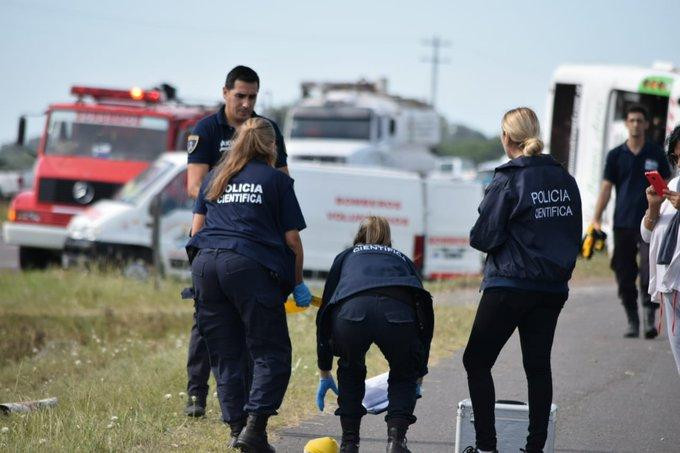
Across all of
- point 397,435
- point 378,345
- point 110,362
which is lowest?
point 110,362

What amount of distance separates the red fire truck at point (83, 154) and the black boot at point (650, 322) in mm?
10424

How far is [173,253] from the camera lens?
1714cm

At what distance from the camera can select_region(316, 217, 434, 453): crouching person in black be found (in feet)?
20.8

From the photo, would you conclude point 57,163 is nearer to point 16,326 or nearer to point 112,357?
point 16,326

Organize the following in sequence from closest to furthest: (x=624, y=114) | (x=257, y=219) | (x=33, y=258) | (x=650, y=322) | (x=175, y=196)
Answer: (x=257, y=219), (x=650, y=322), (x=175, y=196), (x=624, y=114), (x=33, y=258)

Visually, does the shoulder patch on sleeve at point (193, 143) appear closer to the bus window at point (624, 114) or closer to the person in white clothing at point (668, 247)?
the person in white clothing at point (668, 247)

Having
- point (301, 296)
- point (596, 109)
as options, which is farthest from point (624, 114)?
point (301, 296)

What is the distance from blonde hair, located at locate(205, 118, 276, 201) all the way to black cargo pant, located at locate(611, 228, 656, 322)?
492cm

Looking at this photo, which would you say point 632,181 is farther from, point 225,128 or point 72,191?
point 72,191

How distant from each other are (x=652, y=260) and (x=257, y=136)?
88.4 inches

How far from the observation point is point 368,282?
Result: 251 inches

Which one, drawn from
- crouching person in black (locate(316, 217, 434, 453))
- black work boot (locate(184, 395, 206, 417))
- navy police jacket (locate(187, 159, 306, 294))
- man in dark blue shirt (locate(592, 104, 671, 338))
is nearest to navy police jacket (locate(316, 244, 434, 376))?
crouching person in black (locate(316, 217, 434, 453))

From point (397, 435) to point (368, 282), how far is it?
0.78m

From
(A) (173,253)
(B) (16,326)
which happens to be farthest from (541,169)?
(A) (173,253)
